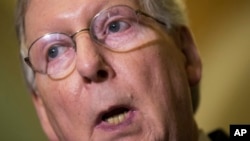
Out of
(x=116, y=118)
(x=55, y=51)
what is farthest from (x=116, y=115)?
(x=55, y=51)

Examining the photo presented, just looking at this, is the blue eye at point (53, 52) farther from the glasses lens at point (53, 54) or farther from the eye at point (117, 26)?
the eye at point (117, 26)

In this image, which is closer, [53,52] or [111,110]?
[111,110]

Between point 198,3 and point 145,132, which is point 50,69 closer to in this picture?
point 145,132

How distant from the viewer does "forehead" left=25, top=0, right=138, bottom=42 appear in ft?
3.14

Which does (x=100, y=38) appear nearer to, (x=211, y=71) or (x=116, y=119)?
(x=116, y=119)

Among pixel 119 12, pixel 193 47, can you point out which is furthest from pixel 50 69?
pixel 193 47

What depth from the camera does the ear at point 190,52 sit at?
111 centimetres

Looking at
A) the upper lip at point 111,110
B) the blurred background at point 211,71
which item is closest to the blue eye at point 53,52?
the upper lip at point 111,110

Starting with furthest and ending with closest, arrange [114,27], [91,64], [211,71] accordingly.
A: [211,71] < [114,27] < [91,64]

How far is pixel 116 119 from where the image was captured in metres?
0.91

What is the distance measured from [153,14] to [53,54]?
0.92ft

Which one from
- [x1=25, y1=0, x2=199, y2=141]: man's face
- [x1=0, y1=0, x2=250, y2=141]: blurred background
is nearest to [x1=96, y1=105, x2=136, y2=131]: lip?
[x1=25, y1=0, x2=199, y2=141]: man's face

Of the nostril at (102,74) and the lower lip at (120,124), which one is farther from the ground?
the nostril at (102,74)

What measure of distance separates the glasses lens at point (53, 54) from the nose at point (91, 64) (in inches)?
2.4
